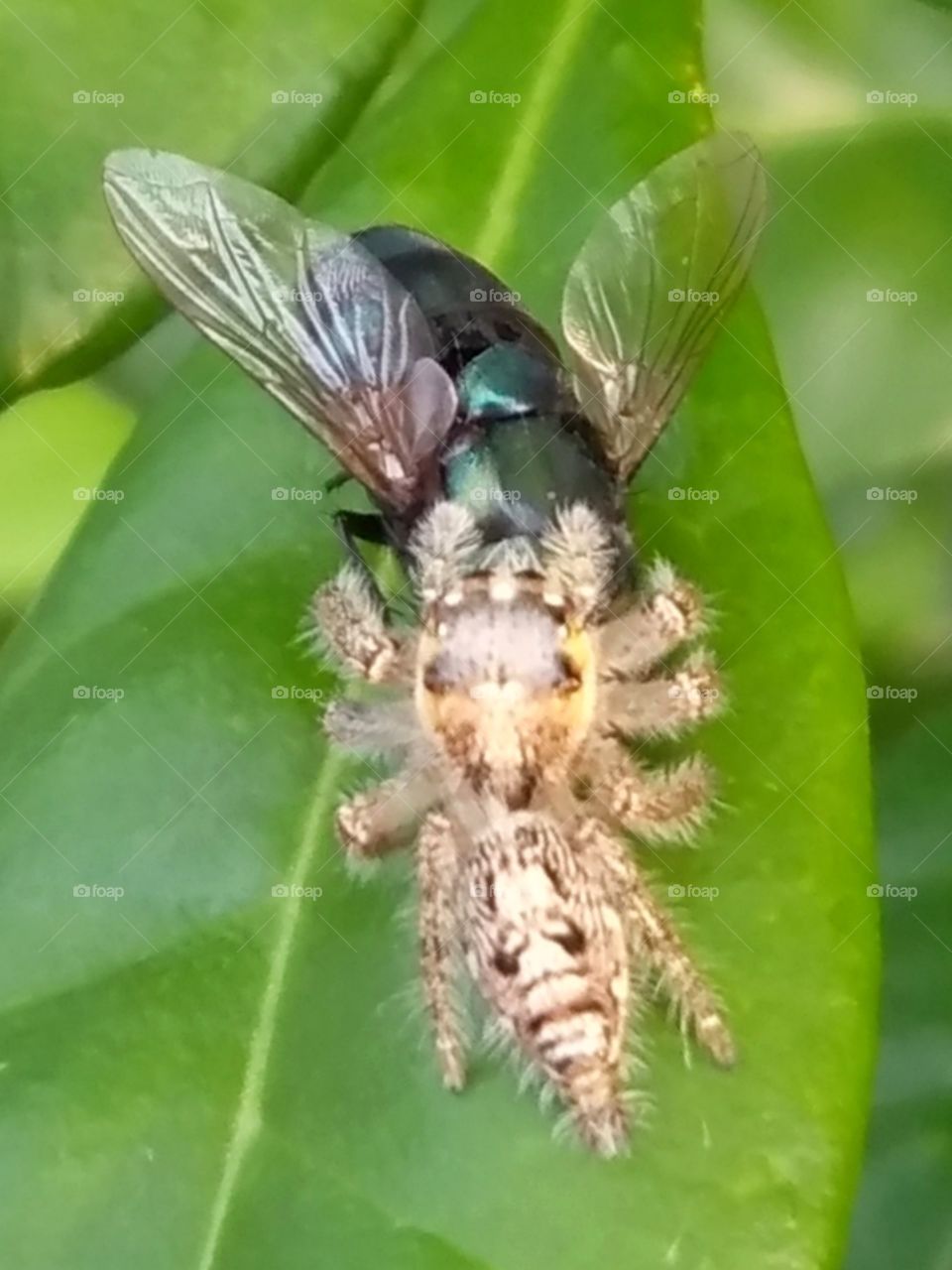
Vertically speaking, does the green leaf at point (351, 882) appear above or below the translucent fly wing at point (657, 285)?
below

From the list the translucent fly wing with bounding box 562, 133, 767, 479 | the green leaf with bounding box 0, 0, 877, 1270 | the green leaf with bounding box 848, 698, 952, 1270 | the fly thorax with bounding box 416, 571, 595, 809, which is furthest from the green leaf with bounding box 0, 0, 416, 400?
the green leaf with bounding box 848, 698, 952, 1270

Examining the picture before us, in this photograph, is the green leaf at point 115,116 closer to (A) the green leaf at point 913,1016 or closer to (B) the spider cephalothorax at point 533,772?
(B) the spider cephalothorax at point 533,772

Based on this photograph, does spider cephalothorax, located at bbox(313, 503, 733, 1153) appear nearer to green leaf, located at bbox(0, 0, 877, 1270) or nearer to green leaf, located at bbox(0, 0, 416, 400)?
green leaf, located at bbox(0, 0, 877, 1270)

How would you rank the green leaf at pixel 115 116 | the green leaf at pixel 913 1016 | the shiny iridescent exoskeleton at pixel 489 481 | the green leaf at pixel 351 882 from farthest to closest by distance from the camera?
the green leaf at pixel 913 1016
the green leaf at pixel 115 116
the shiny iridescent exoskeleton at pixel 489 481
the green leaf at pixel 351 882

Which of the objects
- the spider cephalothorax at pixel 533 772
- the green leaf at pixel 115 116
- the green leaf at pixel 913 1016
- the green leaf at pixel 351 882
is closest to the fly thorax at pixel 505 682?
the spider cephalothorax at pixel 533 772

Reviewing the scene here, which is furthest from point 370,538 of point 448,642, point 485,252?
point 485,252

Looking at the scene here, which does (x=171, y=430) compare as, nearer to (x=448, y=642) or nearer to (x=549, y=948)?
(x=448, y=642)
